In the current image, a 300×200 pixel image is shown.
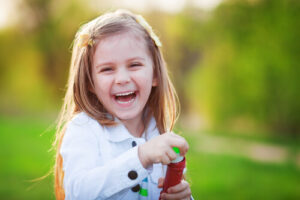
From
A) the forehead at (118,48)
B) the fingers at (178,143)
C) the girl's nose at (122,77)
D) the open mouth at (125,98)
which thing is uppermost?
the forehead at (118,48)

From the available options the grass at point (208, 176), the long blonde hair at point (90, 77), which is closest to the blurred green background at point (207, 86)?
the grass at point (208, 176)

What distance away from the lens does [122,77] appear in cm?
170

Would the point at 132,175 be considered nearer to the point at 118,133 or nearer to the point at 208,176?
the point at 118,133

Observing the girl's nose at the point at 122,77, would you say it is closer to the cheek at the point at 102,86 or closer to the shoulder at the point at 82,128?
the cheek at the point at 102,86

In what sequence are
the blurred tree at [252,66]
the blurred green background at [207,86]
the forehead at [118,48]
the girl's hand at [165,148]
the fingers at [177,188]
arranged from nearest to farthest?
1. the girl's hand at [165,148]
2. the fingers at [177,188]
3. the forehead at [118,48]
4. the blurred green background at [207,86]
5. the blurred tree at [252,66]

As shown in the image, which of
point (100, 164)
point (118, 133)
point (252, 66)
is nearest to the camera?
point (100, 164)

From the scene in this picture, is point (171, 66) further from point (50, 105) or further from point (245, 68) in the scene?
point (50, 105)

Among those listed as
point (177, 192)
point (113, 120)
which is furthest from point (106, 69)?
point (177, 192)

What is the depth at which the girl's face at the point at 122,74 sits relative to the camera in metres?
1.71

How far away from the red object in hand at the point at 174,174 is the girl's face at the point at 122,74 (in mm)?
398

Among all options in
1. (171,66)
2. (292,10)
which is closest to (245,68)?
(292,10)

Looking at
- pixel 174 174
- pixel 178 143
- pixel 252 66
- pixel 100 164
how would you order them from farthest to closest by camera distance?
1. pixel 252 66
2. pixel 100 164
3. pixel 174 174
4. pixel 178 143

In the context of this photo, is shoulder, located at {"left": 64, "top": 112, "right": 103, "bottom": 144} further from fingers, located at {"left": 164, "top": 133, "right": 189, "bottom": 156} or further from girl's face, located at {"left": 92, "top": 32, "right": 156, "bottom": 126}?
fingers, located at {"left": 164, "top": 133, "right": 189, "bottom": 156}

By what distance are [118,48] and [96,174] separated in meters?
0.62
